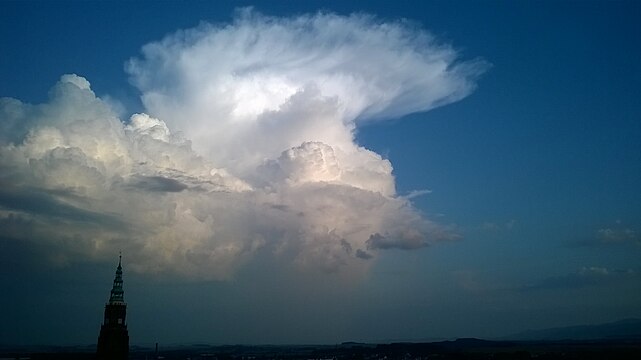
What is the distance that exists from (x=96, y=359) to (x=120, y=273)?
1679 cm

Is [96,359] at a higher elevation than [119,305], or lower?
lower

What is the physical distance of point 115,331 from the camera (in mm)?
103688

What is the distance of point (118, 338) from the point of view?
103 m

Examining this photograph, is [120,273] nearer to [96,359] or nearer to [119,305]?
[119,305]

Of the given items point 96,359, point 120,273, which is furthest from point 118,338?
point 120,273

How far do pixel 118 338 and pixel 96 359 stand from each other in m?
5.42

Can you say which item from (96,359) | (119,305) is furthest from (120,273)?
(96,359)

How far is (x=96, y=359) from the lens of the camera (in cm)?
10238

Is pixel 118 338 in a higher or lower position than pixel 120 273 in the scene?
lower

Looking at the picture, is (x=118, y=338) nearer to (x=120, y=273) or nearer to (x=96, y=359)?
(x=96, y=359)

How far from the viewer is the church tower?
334 feet

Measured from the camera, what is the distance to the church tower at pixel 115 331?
101812 mm

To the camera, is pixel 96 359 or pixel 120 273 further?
pixel 120 273
